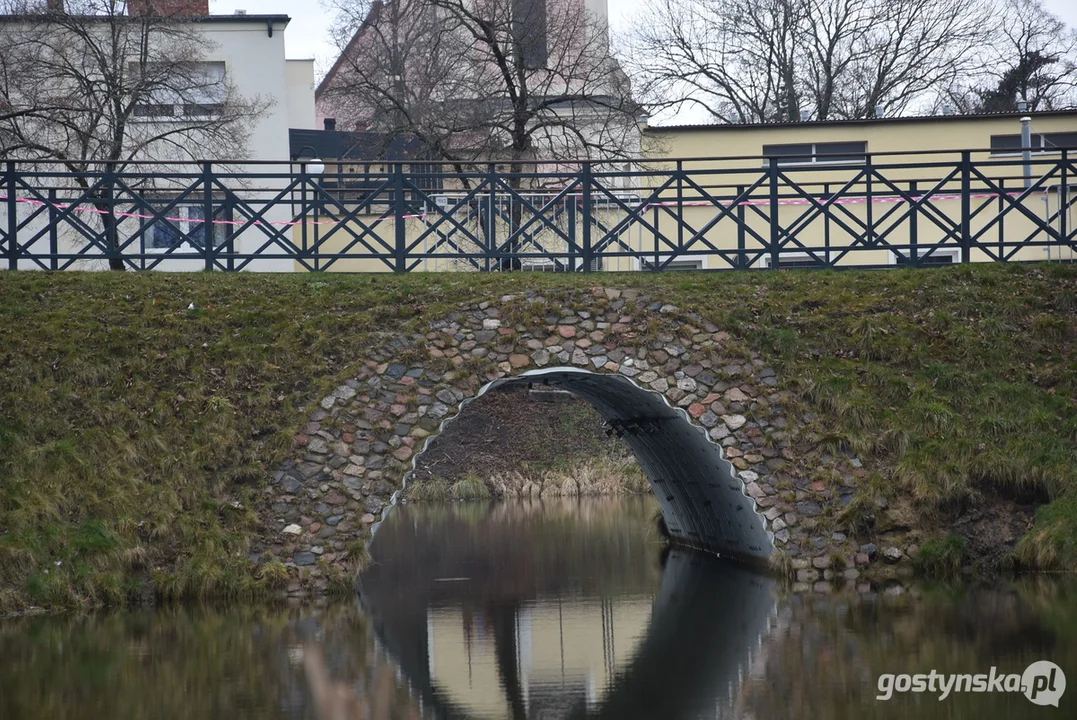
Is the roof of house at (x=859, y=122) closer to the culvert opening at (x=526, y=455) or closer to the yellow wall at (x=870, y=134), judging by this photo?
the yellow wall at (x=870, y=134)

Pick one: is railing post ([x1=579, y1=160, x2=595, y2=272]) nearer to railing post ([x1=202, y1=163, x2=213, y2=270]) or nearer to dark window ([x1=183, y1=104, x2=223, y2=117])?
railing post ([x1=202, y1=163, x2=213, y2=270])

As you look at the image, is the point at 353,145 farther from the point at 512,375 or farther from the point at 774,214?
the point at 512,375

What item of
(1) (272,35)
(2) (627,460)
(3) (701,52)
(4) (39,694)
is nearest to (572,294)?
(4) (39,694)

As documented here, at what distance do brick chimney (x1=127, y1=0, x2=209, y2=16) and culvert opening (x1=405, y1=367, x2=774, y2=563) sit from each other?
14.1 meters

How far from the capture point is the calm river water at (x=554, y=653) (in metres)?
9.38

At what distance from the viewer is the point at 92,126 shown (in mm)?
24156

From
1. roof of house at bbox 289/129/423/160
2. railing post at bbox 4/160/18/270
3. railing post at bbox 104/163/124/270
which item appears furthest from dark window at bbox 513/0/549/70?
railing post at bbox 4/160/18/270

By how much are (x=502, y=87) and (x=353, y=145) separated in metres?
8.17

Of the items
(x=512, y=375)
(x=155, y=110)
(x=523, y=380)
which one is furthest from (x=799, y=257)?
(x=512, y=375)

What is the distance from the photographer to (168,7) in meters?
28.9

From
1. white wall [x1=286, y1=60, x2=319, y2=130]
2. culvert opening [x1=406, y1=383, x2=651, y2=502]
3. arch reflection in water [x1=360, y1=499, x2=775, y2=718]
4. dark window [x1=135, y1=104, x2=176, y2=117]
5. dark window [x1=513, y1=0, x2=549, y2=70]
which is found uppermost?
white wall [x1=286, y1=60, x2=319, y2=130]

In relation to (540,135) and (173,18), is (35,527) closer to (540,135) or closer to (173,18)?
(173,18)

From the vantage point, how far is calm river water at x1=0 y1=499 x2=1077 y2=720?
9383 mm

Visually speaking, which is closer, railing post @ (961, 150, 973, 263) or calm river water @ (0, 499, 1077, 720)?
calm river water @ (0, 499, 1077, 720)
